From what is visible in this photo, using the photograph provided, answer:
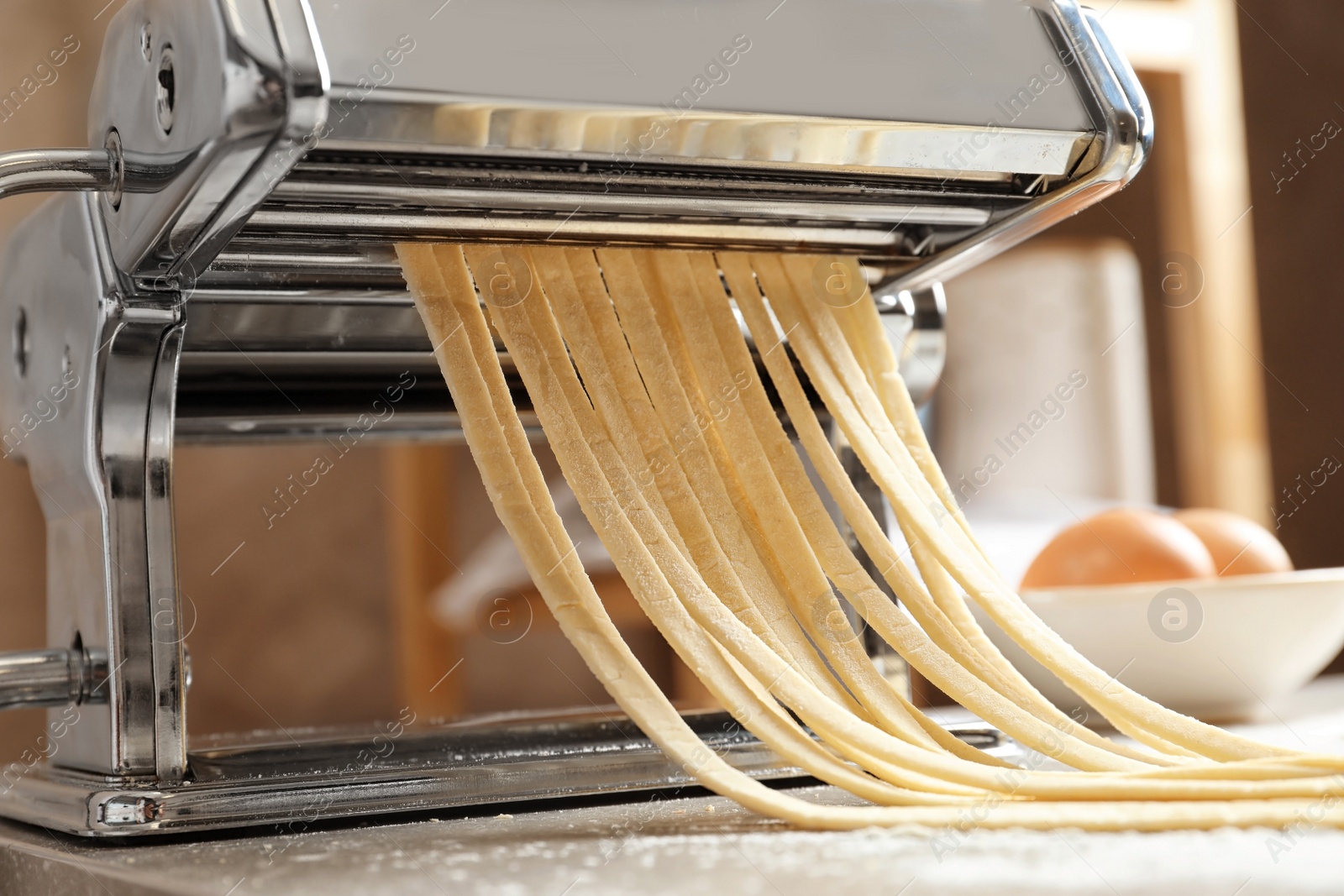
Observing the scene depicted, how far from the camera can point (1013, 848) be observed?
0.35 m

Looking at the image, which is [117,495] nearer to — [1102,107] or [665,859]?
[665,859]

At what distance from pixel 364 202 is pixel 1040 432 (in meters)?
1.44

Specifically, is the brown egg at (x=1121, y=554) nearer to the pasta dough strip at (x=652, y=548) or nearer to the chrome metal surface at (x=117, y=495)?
the pasta dough strip at (x=652, y=548)

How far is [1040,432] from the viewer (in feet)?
5.79

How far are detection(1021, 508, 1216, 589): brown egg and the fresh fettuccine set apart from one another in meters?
0.31

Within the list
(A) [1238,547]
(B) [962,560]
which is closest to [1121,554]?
(A) [1238,547]

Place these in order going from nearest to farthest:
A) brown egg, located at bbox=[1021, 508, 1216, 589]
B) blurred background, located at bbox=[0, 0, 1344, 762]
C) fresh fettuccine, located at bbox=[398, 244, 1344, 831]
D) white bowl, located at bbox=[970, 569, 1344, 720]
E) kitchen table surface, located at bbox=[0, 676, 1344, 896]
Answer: kitchen table surface, located at bbox=[0, 676, 1344, 896]
fresh fettuccine, located at bbox=[398, 244, 1344, 831]
white bowl, located at bbox=[970, 569, 1344, 720]
brown egg, located at bbox=[1021, 508, 1216, 589]
blurred background, located at bbox=[0, 0, 1344, 762]

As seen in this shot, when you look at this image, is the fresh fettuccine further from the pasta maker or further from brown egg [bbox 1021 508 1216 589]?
brown egg [bbox 1021 508 1216 589]

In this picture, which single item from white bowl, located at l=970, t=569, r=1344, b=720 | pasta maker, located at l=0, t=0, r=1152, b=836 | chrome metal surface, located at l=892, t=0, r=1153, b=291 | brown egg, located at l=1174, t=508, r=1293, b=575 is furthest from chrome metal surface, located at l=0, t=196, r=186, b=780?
brown egg, located at l=1174, t=508, r=1293, b=575

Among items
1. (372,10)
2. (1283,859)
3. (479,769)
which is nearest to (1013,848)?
(1283,859)

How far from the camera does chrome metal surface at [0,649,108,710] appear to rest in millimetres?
481

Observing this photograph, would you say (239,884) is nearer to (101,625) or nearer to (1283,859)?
(101,625)

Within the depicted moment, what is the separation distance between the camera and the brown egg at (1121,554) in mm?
784

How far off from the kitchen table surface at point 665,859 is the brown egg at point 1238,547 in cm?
49
